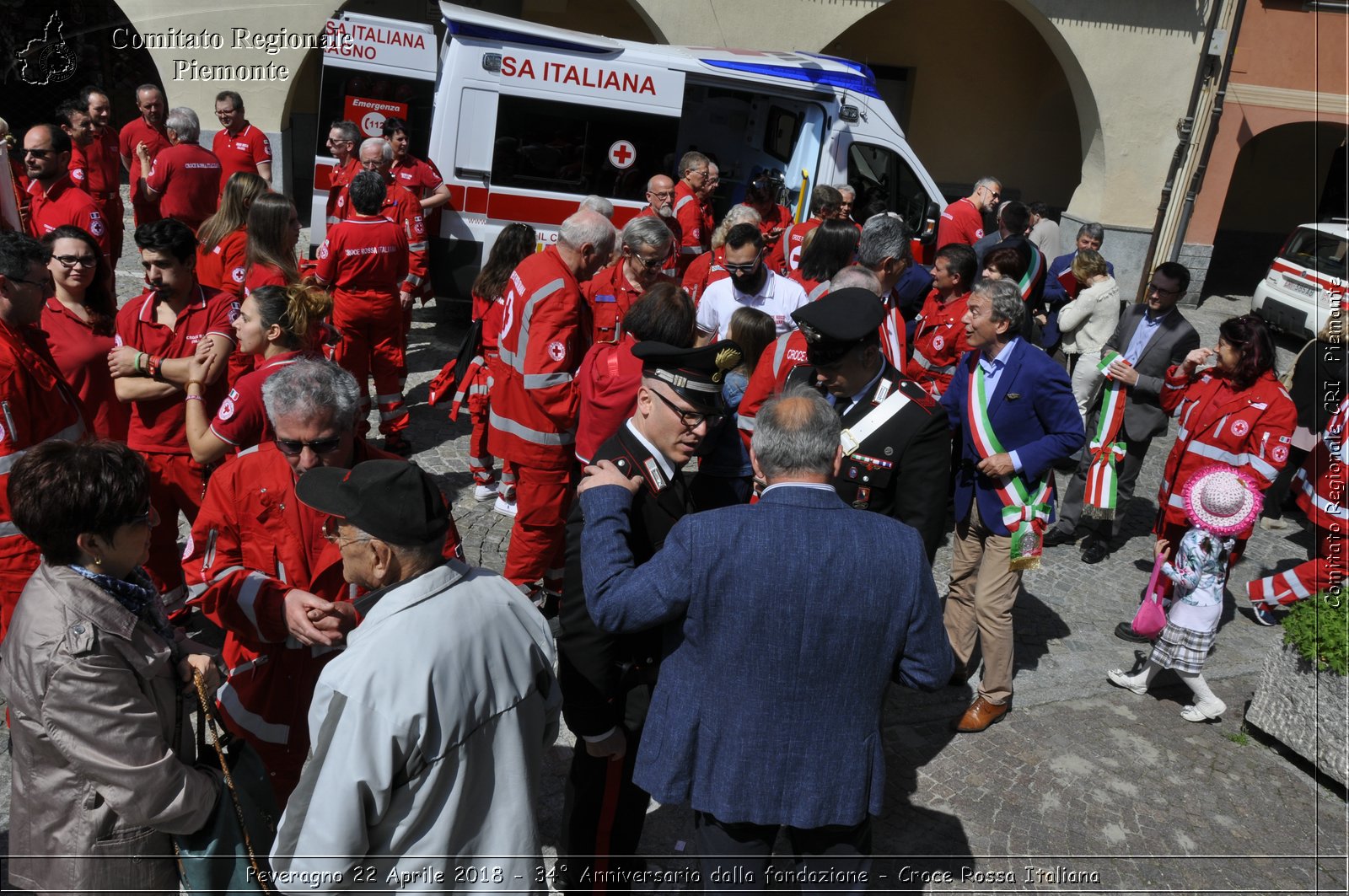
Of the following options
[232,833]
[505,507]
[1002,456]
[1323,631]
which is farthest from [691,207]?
[232,833]

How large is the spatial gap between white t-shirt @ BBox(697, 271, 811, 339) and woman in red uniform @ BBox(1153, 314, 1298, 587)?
→ 2.34 meters

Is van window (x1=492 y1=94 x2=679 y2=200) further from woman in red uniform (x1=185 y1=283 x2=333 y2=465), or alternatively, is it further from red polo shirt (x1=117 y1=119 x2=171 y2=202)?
woman in red uniform (x1=185 y1=283 x2=333 y2=465)

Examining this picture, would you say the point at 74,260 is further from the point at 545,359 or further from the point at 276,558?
the point at 276,558

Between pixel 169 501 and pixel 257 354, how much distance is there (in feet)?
3.49

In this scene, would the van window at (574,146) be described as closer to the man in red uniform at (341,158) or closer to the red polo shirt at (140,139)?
the man in red uniform at (341,158)

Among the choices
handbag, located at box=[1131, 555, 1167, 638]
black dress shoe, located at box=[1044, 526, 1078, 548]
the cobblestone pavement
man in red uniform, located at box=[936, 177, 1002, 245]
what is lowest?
the cobblestone pavement

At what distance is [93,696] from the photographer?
7.95ft

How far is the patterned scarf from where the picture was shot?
2643 millimetres

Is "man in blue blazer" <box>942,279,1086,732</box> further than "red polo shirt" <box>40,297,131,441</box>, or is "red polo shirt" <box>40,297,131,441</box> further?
"man in blue blazer" <box>942,279,1086,732</box>

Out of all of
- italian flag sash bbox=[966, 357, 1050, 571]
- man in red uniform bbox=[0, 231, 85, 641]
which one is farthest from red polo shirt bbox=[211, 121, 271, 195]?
italian flag sash bbox=[966, 357, 1050, 571]

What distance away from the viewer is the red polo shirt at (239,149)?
10062 millimetres

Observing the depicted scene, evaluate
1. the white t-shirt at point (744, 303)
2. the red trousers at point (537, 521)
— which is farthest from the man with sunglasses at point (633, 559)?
the white t-shirt at point (744, 303)

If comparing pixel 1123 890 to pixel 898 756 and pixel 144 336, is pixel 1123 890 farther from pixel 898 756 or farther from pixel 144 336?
pixel 144 336

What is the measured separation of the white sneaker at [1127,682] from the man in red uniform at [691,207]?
16.9 ft
